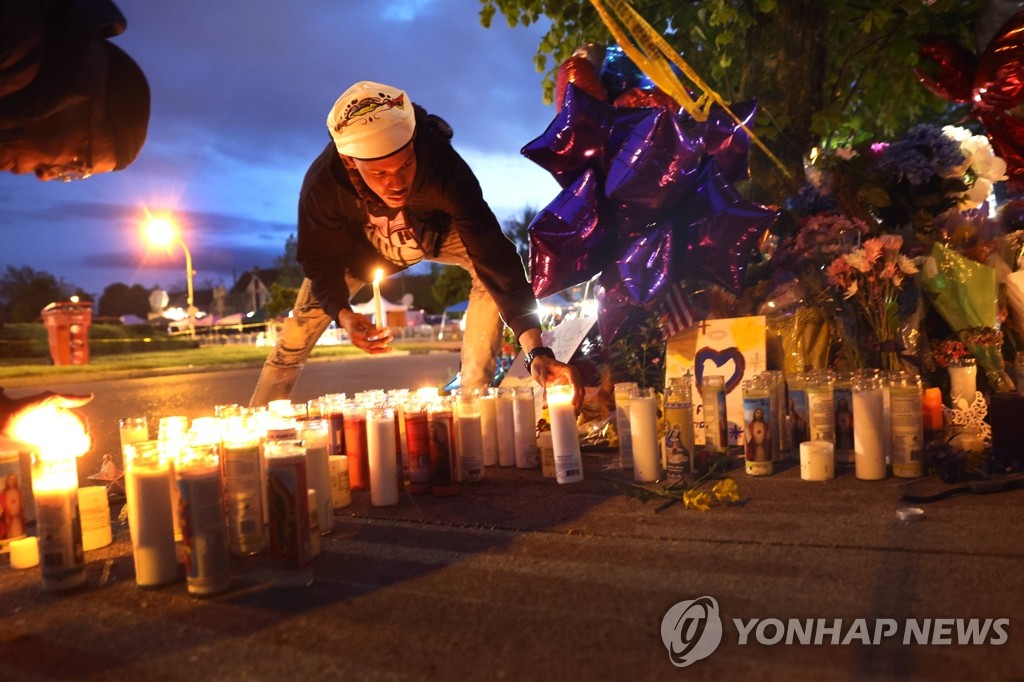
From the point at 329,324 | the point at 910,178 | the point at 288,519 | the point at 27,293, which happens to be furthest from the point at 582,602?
the point at 27,293

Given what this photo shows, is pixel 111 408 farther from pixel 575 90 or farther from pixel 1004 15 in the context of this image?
pixel 1004 15

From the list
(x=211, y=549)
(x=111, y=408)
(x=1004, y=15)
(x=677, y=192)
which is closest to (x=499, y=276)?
(x=677, y=192)

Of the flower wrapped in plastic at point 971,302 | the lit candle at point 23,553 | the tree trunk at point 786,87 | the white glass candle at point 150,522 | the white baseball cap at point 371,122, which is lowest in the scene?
the lit candle at point 23,553

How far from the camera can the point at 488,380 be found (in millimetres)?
4809

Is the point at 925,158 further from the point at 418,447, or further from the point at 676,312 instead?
the point at 418,447

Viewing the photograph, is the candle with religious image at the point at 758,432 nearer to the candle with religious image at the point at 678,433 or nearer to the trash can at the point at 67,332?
the candle with religious image at the point at 678,433

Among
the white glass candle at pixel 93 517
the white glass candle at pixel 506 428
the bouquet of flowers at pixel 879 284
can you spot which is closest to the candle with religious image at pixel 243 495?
the white glass candle at pixel 93 517

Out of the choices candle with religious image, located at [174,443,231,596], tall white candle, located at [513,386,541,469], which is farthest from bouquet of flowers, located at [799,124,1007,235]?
candle with religious image, located at [174,443,231,596]

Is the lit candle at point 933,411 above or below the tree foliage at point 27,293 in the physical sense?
below

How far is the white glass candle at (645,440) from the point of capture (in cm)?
347

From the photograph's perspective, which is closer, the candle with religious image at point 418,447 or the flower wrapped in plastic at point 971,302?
the candle with religious image at point 418,447

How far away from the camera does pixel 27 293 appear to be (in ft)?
134

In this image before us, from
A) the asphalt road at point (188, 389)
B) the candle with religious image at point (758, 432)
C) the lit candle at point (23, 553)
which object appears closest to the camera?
the lit candle at point (23, 553)

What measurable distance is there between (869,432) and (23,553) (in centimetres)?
342
